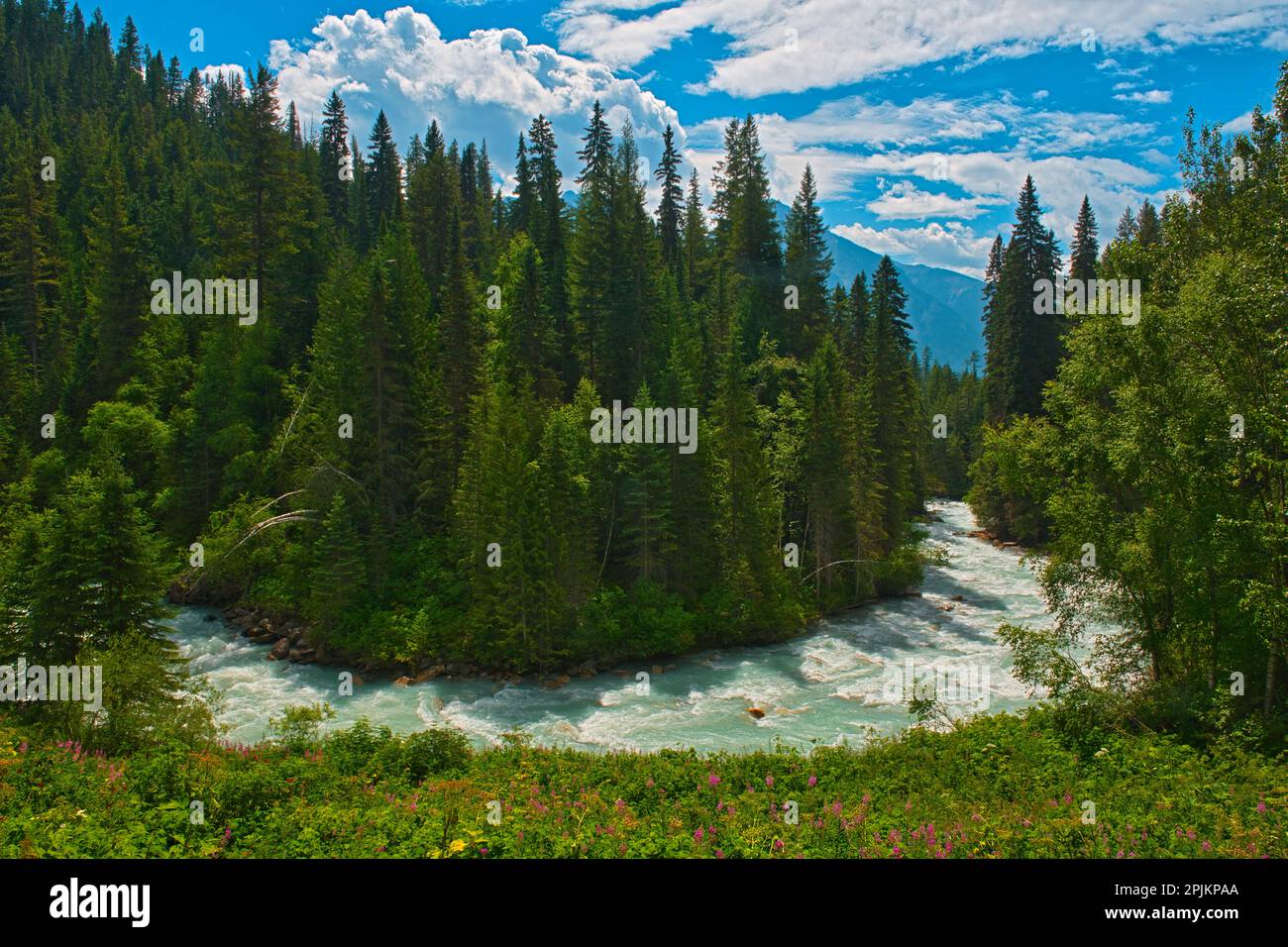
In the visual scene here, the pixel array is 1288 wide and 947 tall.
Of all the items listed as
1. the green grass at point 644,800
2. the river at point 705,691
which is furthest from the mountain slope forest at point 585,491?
the river at point 705,691

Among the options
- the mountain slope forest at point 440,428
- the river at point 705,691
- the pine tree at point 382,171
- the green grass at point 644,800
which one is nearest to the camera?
the green grass at point 644,800

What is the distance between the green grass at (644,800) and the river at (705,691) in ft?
16.0

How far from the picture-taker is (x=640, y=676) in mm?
30484

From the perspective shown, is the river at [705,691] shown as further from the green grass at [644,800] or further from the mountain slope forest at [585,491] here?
the green grass at [644,800]

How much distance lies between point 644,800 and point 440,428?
27072 millimetres

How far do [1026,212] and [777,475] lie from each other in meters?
35.2

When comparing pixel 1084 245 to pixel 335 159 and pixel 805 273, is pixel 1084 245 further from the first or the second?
pixel 335 159

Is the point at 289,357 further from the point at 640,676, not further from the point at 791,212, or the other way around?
the point at 791,212

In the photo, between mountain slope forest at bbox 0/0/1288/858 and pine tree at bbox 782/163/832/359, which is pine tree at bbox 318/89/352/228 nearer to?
mountain slope forest at bbox 0/0/1288/858

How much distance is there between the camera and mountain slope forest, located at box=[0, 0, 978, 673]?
104 feet

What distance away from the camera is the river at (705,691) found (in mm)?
24578

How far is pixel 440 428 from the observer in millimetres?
38625

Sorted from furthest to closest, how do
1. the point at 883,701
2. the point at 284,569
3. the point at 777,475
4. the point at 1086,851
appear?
the point at 777,475
the point at 284,569
the point at 883,701
the point at 1086,851
